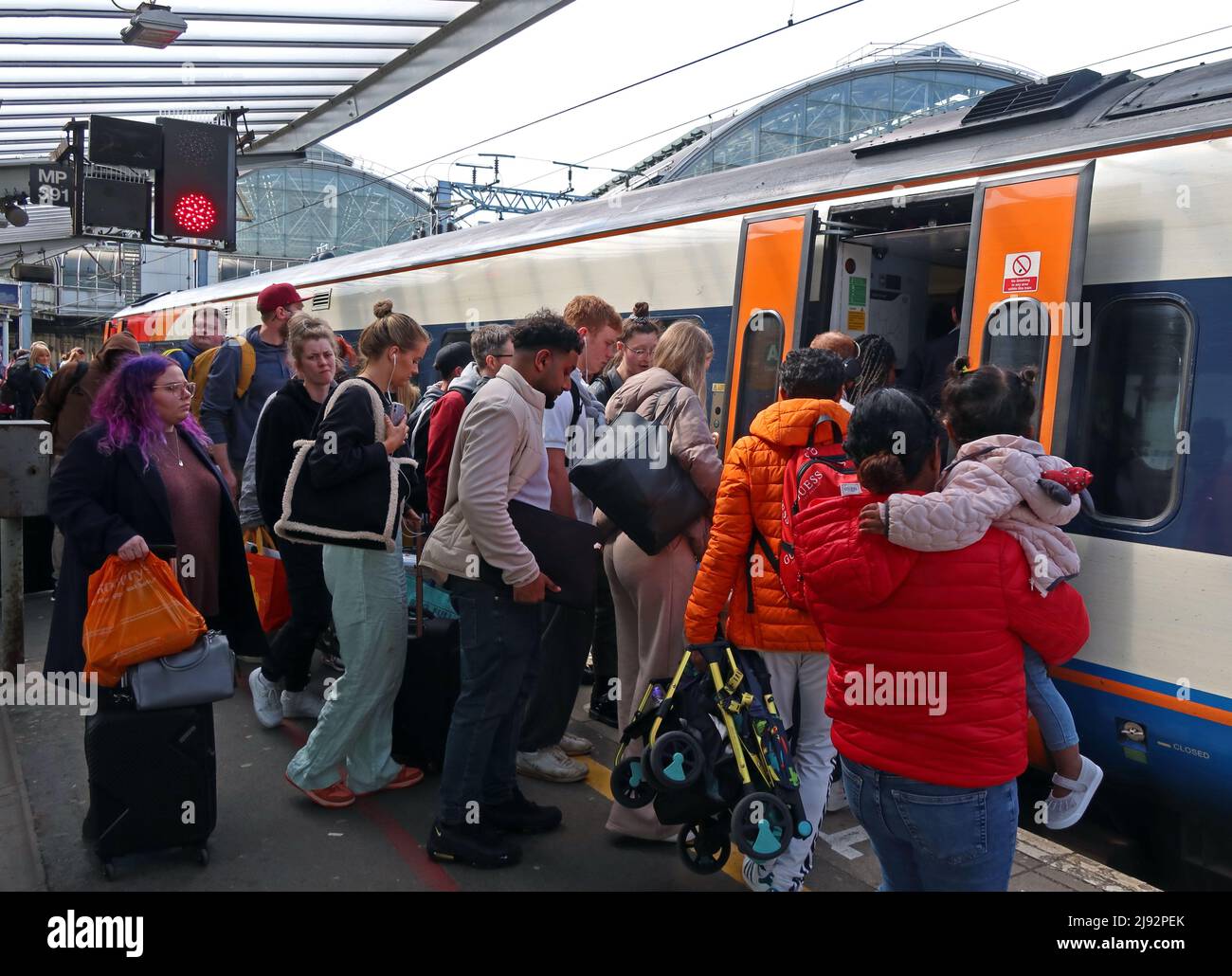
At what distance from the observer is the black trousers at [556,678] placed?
15.2 feet

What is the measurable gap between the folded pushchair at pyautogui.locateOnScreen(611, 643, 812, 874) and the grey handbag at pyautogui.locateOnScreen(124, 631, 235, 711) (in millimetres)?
1463

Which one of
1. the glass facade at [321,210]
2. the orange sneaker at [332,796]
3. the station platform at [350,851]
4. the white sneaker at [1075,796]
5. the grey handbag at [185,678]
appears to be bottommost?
the station platform at [350,851]

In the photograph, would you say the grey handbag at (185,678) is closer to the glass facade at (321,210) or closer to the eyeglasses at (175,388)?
the eyeglasses at (175,388)

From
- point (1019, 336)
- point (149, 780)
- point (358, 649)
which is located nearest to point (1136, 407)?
point (1019, 336)

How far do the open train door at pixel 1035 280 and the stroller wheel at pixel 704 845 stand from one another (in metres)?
1.99

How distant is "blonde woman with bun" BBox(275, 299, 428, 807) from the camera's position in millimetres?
3885

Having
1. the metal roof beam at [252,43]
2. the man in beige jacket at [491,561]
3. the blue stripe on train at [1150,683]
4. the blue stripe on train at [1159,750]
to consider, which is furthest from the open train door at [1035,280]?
the metal roof beam at [252,43]

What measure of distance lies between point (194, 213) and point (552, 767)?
7.13m

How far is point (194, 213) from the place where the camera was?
9.48 meters

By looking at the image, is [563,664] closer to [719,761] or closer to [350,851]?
[350,851]

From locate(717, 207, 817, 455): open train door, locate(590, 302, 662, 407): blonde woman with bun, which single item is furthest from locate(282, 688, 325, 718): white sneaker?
locate(717, 207, 817, 455): open train door

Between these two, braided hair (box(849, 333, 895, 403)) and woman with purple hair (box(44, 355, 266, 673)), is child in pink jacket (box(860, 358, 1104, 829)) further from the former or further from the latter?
woman with purple hair (box(44, 355, 266, 673))

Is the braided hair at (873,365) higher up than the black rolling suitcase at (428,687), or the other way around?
the braided hair at (873,365)
